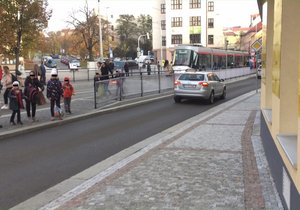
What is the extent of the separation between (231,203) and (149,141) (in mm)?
5059

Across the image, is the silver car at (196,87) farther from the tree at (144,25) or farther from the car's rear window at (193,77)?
the tree at (144,25)

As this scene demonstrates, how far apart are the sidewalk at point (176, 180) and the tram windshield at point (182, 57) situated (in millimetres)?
33820

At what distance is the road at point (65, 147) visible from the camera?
7.05 m

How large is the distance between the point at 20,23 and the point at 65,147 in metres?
26.7

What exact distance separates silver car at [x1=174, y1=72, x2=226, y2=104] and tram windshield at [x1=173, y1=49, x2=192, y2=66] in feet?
73.0

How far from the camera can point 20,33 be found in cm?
3456

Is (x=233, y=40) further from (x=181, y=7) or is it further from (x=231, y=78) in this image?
(x=231, y=78)

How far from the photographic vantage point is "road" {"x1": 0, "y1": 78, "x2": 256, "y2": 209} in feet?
23.1

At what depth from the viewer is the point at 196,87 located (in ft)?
67.1

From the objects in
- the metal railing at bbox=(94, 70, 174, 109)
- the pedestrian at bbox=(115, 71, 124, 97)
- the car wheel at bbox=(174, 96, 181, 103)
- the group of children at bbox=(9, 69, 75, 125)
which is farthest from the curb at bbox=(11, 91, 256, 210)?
the car wheel at bbox=(174, 96, 181, 103)

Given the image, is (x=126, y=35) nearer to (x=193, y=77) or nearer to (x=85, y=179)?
(x=193, y=77)

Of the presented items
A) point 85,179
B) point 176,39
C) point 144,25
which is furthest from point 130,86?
point 144,25

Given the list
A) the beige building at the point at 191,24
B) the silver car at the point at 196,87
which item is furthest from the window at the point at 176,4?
the silver car at the point at 196,87

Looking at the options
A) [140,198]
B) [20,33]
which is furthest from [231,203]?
[20,33]
